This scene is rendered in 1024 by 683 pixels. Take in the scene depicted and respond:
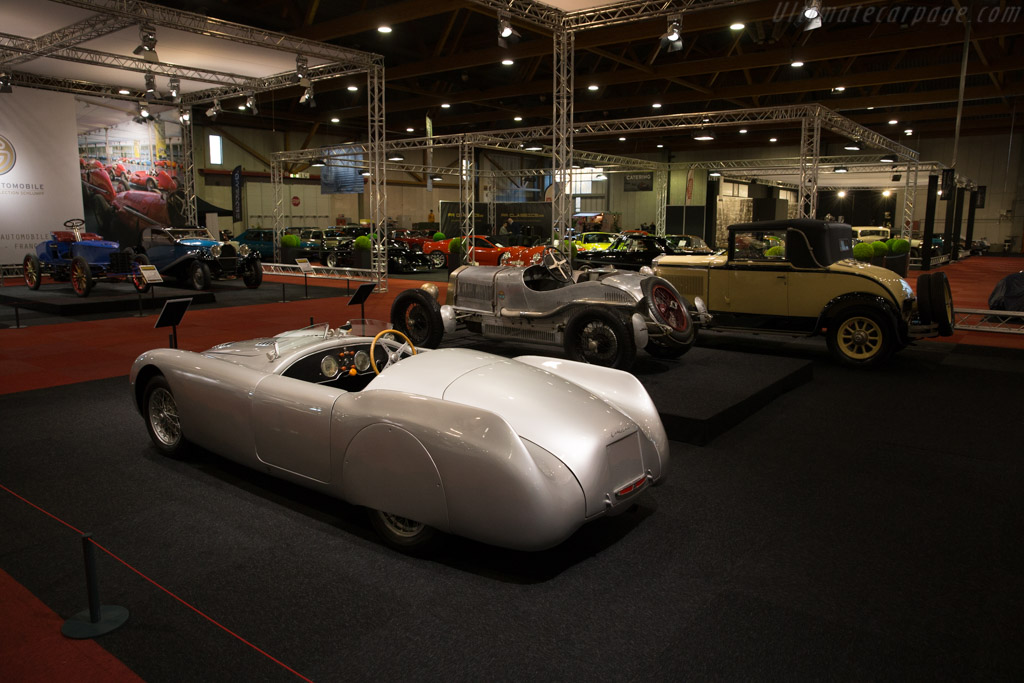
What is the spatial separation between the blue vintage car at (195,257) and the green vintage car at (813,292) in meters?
10.9

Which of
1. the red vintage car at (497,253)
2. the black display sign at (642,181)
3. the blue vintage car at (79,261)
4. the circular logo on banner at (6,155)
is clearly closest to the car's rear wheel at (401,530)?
the blue vintage car at (79,261)

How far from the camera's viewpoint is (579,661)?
252 centimetres

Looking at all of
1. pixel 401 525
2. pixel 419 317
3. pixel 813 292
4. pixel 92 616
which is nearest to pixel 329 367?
pixel 401 525

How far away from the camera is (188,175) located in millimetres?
22266

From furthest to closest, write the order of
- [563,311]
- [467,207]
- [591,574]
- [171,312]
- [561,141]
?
[467,207] < [561,141] < [563,311] < [171,312] < [591,574]

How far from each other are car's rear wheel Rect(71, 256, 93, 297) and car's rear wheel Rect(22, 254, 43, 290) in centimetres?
166

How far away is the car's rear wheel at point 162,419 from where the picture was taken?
4.53m

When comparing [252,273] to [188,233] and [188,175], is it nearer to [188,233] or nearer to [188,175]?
[188,233]

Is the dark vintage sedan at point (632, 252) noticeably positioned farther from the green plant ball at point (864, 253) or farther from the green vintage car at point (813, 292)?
the green vintage car at point (813, 292)

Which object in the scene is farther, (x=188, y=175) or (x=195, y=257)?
(x=188, y=175)

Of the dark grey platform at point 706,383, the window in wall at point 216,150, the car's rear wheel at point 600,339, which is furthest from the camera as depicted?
the window in wall at point 216,150

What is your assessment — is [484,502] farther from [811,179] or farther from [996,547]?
[811,179]

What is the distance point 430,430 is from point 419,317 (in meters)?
5.16

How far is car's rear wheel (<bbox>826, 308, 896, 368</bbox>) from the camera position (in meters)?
7.67
